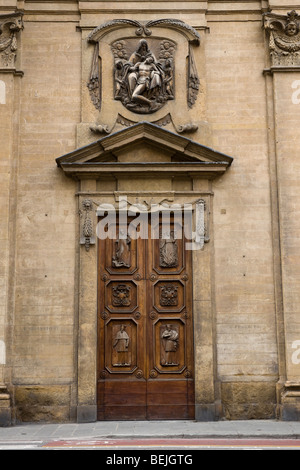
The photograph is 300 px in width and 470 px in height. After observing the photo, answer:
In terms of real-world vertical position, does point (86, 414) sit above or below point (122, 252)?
below

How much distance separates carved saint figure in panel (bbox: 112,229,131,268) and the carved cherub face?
503cm

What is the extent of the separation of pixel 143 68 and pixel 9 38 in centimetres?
267

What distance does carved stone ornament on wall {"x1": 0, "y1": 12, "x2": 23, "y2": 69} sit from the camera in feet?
36.3

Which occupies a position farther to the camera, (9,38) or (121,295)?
(9,38)

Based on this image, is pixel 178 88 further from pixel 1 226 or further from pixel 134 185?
pixel 1 226

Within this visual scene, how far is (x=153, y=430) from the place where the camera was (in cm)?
923

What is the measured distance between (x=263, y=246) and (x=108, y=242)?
289cm

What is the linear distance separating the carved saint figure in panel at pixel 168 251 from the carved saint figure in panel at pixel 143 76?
2.52 m

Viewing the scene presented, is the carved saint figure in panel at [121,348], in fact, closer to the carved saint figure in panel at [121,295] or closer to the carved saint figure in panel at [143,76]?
→ the carved saint figure in panel at [121,295]

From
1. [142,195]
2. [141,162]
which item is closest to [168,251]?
[142,195]

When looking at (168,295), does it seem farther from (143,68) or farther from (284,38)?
(284,38)

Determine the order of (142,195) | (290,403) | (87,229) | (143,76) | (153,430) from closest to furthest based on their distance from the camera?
(153,430), (290,403), (87,229), (142,195), (143,76)

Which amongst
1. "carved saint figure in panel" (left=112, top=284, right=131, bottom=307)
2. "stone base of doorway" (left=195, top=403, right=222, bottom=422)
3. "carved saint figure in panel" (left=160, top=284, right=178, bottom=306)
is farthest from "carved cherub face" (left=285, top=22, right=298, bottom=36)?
"stone base of doorway" (left=195, top=403, right=222, bottom=422)
